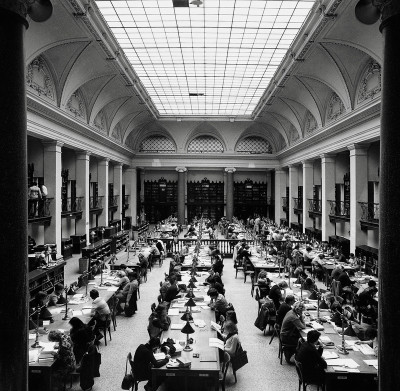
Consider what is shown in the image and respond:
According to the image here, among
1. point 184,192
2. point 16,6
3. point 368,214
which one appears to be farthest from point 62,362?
point 184,192

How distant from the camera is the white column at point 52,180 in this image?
1531cm

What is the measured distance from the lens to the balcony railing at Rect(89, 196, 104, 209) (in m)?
21.8

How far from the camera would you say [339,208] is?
19.2m

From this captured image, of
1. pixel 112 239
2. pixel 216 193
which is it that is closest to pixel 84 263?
pixel 112 239

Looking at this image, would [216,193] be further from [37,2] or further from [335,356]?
[37,2]

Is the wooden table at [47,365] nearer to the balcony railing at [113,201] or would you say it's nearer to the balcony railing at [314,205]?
the balcony railing at [314,205]

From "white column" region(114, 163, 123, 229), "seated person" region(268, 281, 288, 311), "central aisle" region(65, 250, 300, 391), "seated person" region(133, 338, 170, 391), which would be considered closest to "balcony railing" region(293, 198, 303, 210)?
"white column" region(114, 163, 123, 229)

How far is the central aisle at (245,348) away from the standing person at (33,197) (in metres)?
4.74

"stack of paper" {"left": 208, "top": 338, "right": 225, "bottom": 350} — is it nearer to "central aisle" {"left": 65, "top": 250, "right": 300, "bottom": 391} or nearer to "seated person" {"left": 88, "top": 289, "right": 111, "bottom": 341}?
"central aisle" {"left": 65, "top": 250, "right": 300, "bottom": 391}

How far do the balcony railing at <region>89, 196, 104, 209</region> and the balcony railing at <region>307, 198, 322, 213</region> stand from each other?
38.8ft

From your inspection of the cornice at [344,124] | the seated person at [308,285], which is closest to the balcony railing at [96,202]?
the cornice at [344,124]

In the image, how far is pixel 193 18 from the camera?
40.8 feet

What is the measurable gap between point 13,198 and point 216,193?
31045 millimetres

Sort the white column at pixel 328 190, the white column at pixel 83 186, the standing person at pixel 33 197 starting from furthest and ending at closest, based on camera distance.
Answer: the white column at pixel 328 190 → the white column at pixel 83 186 → the standing person at pixel 33 197
